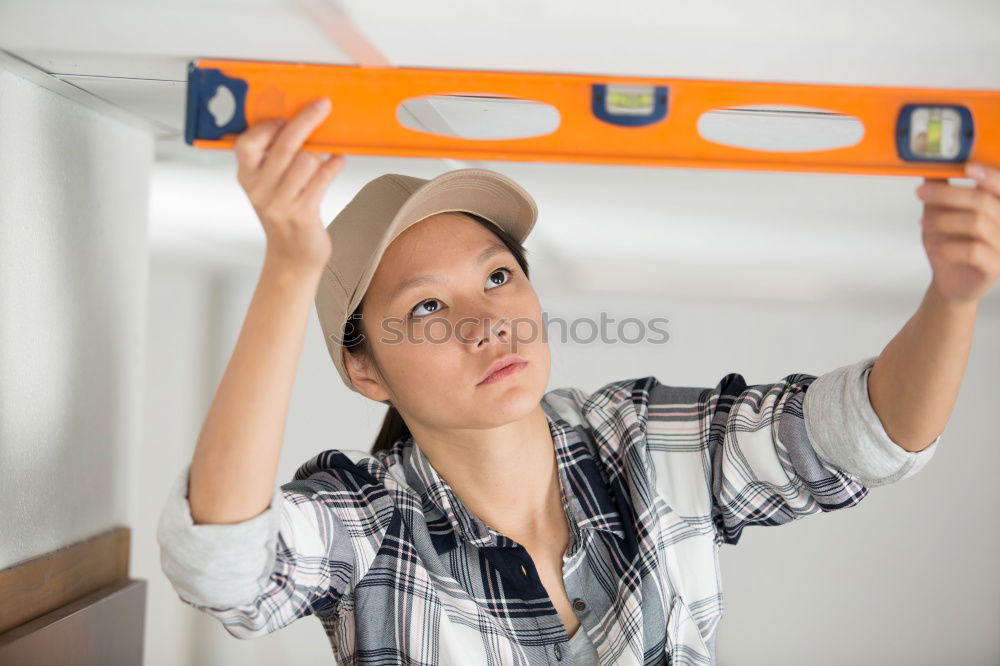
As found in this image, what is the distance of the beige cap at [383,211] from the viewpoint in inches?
41.2

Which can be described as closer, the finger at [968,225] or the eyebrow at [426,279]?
the finger at [968,225]

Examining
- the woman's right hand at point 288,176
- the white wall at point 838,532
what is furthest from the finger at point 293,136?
the white wall at point 838,532

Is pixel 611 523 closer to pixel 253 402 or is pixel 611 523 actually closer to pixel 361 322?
pixel 361 322

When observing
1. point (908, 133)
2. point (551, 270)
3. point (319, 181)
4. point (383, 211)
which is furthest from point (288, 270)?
point (551, 270)

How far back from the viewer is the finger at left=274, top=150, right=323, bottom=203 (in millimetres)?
671

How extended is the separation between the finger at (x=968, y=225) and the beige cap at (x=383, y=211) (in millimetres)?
501

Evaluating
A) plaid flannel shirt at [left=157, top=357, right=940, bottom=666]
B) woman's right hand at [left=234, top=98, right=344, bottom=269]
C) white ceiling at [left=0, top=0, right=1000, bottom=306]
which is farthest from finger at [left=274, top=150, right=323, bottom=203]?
plaid flannel shirt at [left=157, top=357, right=940, bottom=666]

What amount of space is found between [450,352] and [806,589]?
0.71 m

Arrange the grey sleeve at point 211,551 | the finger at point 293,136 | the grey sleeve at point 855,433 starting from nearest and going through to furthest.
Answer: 1. the finger at point 293,136
2. the grey sleeve at point 211,551
3. the grey sleeve at point 855,433

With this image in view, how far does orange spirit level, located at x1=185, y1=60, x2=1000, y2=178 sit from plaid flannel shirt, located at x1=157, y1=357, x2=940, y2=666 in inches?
12.8

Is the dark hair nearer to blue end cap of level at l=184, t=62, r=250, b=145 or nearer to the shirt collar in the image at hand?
the shirt collar

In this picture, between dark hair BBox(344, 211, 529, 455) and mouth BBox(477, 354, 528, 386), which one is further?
dark hair BBox(344, 211, 529, 455)

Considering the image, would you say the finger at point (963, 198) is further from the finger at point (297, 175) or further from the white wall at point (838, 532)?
the white wall at point (838, 532)

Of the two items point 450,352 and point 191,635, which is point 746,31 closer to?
point 450,352
